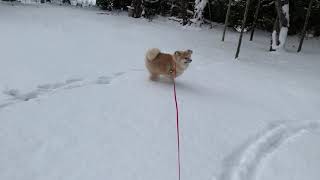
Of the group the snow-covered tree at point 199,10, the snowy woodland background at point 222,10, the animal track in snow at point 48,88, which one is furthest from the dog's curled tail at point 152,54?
the snow-covered tree at point 199,10

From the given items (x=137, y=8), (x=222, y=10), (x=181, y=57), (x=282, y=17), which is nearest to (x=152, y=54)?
A: (x=181, y=57)

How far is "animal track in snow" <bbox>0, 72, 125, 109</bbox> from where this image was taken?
4.28 meters

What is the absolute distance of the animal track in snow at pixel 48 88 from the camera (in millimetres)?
Answer: 4280

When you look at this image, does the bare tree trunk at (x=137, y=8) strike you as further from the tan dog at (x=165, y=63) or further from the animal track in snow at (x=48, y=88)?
the tan dog at (x=165, y=63)

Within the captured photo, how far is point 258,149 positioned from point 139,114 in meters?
1.24

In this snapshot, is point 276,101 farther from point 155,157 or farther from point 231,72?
point 155,157

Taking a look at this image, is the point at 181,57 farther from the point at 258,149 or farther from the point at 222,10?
the point at 222,10

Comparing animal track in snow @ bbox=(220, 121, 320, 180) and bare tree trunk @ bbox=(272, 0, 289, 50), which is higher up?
bare tree trunk @ bbox=(272, 0, 289, 50)

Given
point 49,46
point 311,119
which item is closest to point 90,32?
point 49,46

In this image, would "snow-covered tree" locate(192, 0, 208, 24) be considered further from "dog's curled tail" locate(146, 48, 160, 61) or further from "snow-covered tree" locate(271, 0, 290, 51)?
Result: "dog's curled tail" locate(146, 48, 160, 61)

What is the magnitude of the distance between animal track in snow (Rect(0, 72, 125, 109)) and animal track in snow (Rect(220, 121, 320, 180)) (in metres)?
2.15

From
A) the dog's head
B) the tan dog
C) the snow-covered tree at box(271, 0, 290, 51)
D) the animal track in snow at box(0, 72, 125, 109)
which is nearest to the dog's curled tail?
the tan dog

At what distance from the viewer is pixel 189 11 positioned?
1162cm

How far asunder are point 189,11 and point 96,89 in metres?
7.22
